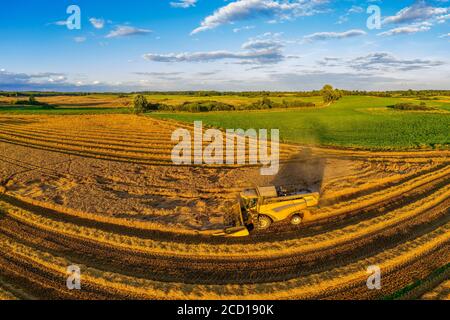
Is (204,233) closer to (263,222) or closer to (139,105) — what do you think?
(263,222)

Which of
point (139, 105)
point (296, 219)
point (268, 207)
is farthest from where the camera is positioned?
point (139, 105)

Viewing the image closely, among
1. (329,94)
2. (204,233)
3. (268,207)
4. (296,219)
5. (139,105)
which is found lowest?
(204,233)

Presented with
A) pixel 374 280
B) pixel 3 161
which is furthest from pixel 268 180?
pixel 3 161

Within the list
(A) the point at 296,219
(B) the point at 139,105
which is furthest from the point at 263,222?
(B) the point at 139,105

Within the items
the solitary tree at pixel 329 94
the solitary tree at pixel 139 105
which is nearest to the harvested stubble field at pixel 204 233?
the solitary tree at pixel 139 105

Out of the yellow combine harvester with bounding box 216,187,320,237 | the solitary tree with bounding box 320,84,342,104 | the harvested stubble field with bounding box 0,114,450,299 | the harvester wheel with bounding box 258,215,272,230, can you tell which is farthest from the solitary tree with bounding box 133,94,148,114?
the harvester wheel with bounding box 258,215,272,230

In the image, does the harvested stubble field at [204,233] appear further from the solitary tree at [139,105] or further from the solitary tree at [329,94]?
the solitary tree at [329,94]

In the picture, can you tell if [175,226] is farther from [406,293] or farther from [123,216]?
[406,293]
